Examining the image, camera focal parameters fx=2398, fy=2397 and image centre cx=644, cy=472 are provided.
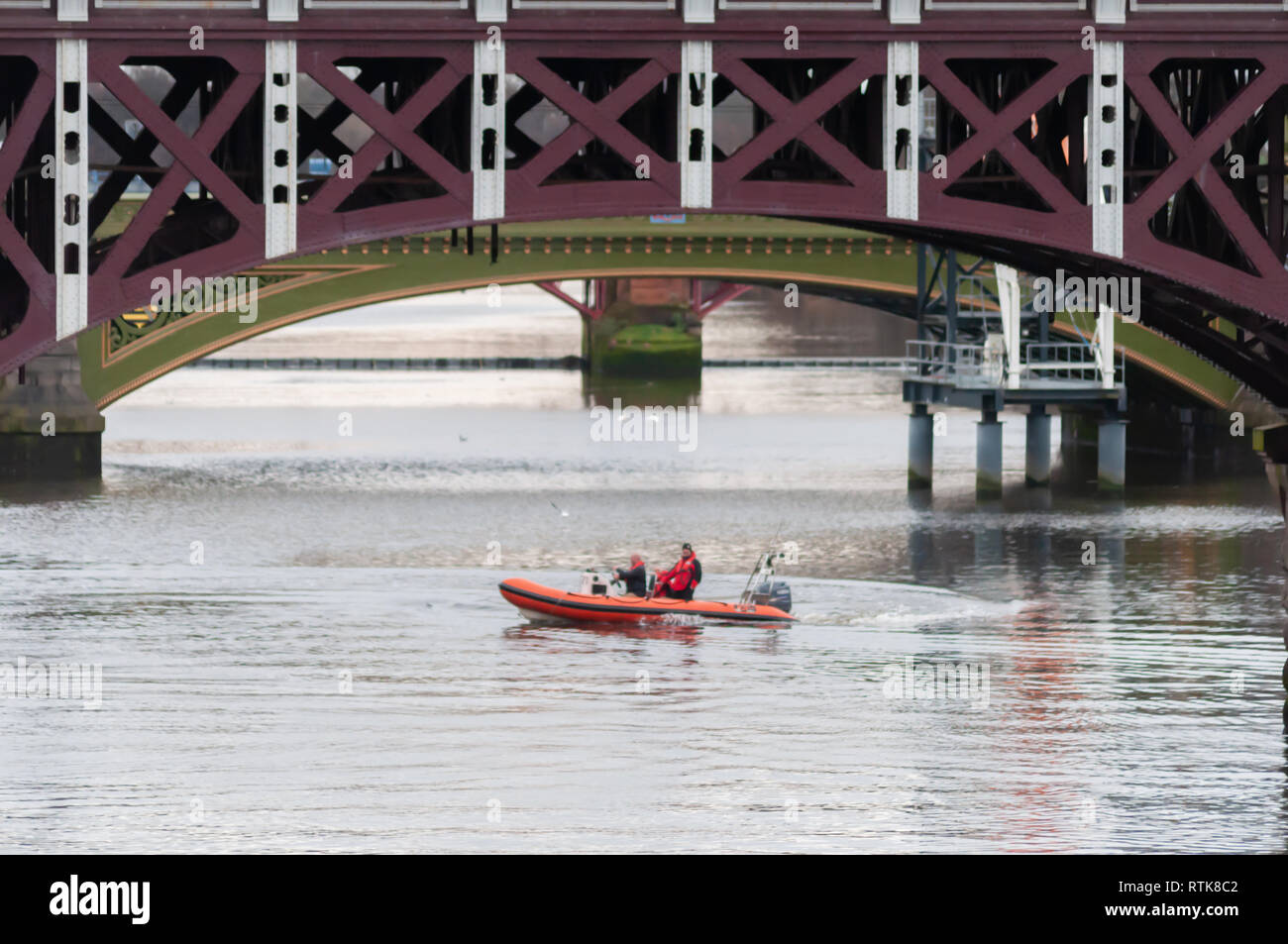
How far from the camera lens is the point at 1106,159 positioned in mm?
30031

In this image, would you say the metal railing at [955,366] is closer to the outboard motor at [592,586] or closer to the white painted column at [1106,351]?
the white painted column at [1106,351]

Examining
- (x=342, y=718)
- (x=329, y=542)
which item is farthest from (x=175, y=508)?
(x=342, y=718)

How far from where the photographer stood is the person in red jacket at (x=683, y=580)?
4550cm

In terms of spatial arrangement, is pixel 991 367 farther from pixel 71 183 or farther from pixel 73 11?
pixel 73 11

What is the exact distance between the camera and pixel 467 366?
146 meters

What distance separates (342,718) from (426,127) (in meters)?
8.92

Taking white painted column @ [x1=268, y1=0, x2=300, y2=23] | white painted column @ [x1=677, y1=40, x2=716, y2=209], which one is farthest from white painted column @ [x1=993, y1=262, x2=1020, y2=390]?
white painted column @ [x1=268, y1=0, x2=300, y2=23]

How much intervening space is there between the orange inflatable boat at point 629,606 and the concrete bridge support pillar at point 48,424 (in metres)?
25.9

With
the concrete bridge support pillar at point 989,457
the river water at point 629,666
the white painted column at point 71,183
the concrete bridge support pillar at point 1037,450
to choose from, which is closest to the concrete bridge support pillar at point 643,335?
the river water at point 629,666

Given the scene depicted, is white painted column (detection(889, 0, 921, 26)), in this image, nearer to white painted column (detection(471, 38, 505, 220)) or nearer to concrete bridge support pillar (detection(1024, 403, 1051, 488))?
white painted column (detection(471, 38, 505, 220))

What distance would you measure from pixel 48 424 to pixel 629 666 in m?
32.7

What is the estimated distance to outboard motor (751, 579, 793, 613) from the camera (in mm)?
45719
